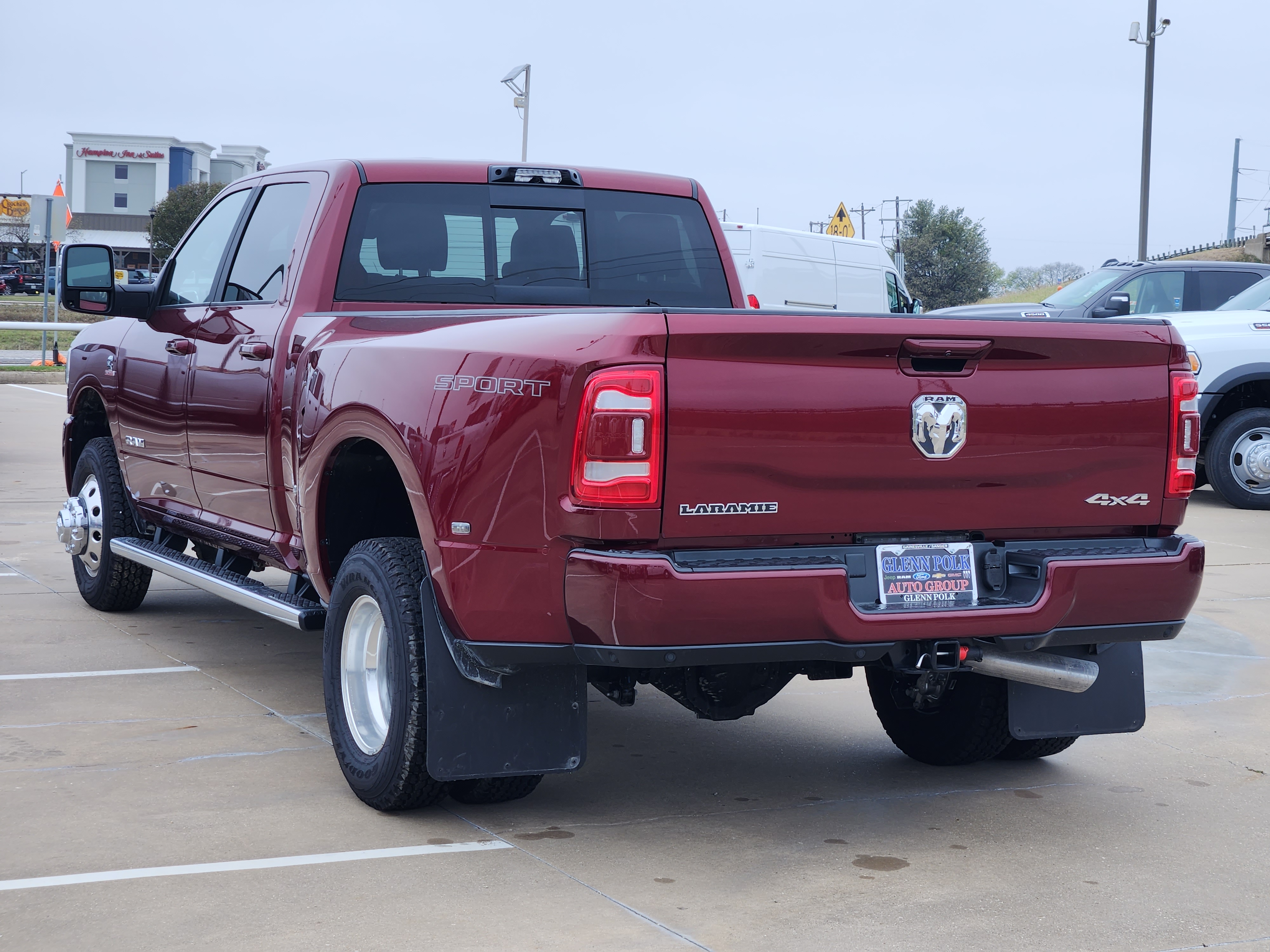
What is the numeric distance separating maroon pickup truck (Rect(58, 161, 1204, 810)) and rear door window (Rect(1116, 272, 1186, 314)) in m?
10.8

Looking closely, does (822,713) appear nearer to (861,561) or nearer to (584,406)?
(861,561)

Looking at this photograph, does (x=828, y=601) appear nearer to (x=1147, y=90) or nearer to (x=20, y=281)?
(x=1147, y=90)

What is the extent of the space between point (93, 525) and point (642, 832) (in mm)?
4168

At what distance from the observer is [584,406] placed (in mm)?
3744

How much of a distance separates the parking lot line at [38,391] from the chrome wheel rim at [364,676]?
20.3 metres

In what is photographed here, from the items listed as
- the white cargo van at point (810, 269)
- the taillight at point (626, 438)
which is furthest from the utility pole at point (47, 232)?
the taillight at point (626, 438)

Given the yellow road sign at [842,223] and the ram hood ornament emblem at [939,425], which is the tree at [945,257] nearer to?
the yellow road sign at [842,223]

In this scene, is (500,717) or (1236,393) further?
(1236,393)

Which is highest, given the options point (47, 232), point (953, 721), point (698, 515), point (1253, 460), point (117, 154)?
point (117, 154)

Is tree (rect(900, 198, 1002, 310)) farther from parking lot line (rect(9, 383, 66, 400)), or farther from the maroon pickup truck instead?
the maroon pickup truck

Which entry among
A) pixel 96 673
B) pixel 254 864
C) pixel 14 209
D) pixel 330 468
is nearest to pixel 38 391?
pixel 96 673

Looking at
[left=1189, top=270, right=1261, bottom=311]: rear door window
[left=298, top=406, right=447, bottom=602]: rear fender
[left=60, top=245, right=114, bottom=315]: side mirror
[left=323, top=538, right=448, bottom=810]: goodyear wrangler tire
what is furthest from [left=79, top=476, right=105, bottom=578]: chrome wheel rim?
[left=1189, top=270, right=1261, bottom=311]: rear door window

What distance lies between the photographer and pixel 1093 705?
488 centimetres

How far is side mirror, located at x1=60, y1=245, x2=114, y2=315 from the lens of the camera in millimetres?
6555
